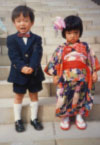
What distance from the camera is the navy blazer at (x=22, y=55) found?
7.06 ft

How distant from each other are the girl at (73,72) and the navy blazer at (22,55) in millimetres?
210

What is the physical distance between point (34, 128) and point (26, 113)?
0.21 metres

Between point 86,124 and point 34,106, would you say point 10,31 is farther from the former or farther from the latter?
point 86,124

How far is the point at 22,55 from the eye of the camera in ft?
7.20

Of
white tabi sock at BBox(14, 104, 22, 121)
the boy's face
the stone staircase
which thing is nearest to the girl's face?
the boy's face

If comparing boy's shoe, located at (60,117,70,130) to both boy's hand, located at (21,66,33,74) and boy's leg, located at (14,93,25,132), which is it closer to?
boy's leg, located at (14,93,25,132)

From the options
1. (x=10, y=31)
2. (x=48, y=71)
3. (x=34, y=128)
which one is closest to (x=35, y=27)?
(x=10, y=31)

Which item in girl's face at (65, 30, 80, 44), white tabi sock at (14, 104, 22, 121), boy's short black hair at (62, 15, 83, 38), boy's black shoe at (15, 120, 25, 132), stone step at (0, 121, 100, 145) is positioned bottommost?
stone step at (0, 121, 100, 145)

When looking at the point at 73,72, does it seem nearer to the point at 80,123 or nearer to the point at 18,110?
the point at 80,123

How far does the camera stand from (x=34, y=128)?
2.34m

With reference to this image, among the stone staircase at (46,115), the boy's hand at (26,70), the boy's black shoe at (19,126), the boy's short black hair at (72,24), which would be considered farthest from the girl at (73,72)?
the boy's black shoe at (19,126)

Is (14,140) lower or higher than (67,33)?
lower

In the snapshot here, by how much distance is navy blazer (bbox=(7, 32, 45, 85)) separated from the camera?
2.15 metres

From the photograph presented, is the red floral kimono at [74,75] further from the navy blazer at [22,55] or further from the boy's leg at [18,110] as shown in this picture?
the boy's leg at [18,110]
